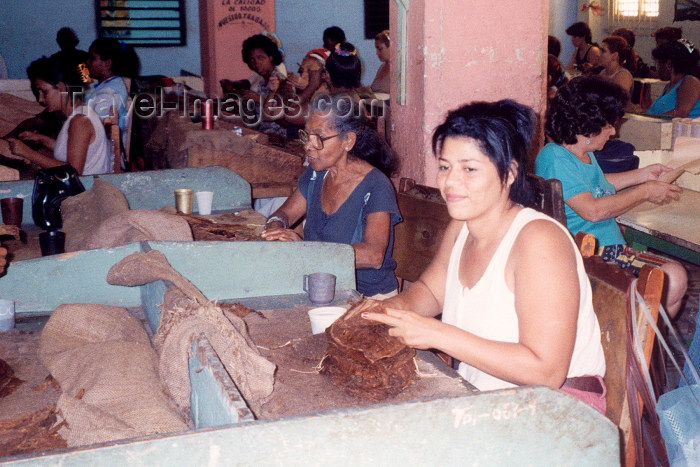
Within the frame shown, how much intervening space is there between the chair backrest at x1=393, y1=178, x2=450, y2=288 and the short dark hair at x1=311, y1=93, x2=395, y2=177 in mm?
191

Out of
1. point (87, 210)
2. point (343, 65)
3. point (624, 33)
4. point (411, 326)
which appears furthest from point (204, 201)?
point (624, 33)

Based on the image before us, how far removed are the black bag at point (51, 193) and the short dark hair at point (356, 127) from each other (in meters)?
1.36

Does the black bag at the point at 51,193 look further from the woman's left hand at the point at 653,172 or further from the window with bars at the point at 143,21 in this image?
the window with bars at the point at 143,21

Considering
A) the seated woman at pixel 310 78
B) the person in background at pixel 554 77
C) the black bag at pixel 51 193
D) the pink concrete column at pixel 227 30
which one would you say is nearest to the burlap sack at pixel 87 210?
the black bag at pixel 51 193

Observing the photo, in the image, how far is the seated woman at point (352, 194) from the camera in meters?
3.20

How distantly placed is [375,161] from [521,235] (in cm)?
166

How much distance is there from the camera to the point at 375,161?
11.4 ft

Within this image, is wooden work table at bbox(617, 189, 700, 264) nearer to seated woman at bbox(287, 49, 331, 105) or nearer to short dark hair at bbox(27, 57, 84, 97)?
short dark hair at bbox(27, 57, 84, 97)

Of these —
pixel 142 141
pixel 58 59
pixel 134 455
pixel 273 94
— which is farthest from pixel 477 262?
pixel 142 141

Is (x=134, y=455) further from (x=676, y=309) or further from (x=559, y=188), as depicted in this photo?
(x=676, y=309)

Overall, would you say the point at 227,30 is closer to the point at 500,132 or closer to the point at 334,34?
the point at 334,34

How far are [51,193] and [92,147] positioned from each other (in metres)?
1.55

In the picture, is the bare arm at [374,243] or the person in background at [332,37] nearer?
the bare arm at [374,243]

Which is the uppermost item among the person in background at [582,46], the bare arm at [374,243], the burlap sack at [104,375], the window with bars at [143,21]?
the window with bars at [143,21]
